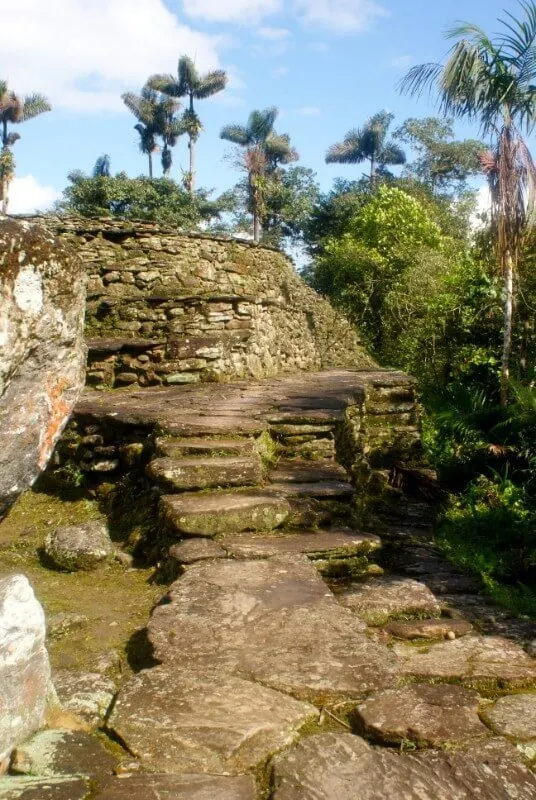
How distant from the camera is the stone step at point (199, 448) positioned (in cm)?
464

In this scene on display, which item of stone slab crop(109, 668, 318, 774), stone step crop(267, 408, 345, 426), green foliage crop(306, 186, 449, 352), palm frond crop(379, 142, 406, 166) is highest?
palm frond crop(379, 142, 406, 166)

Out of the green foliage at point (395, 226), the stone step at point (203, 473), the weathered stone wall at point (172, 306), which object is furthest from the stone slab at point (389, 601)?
the green foliage at point (395, 226)

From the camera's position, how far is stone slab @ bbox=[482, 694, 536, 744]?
2158 mm

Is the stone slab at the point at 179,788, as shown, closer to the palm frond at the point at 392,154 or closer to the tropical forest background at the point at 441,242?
the tropical forest background at the point at 441,242

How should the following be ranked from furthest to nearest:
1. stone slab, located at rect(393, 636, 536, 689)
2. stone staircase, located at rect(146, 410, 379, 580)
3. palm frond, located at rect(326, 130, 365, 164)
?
palm frond, located at rect(326, 130, 365, 164)
stone staircase, located at rect(146, 410, 379, 580)
stone slab, located at rect(393, 636, 536, 689)

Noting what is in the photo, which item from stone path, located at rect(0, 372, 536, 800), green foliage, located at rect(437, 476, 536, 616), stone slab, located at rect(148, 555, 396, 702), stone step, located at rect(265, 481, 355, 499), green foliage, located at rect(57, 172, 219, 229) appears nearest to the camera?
stone path, located at rect(0, 372, 536, 800)

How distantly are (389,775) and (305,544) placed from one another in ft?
6.44

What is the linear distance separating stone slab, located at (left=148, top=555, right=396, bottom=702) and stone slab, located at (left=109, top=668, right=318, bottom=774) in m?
0.10

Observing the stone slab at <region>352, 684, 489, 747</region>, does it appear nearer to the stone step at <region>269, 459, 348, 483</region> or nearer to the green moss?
the green moss

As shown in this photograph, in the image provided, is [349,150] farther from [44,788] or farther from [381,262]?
[44,788]

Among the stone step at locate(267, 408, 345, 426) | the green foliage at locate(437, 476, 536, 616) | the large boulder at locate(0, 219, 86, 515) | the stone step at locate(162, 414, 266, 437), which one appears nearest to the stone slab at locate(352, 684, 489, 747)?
the large boulder at locate(0, 219, 86, 515)

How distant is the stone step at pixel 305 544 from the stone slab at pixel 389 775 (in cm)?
163

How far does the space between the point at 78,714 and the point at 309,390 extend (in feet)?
18.6

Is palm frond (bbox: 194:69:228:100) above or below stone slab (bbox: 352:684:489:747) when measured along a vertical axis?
above
